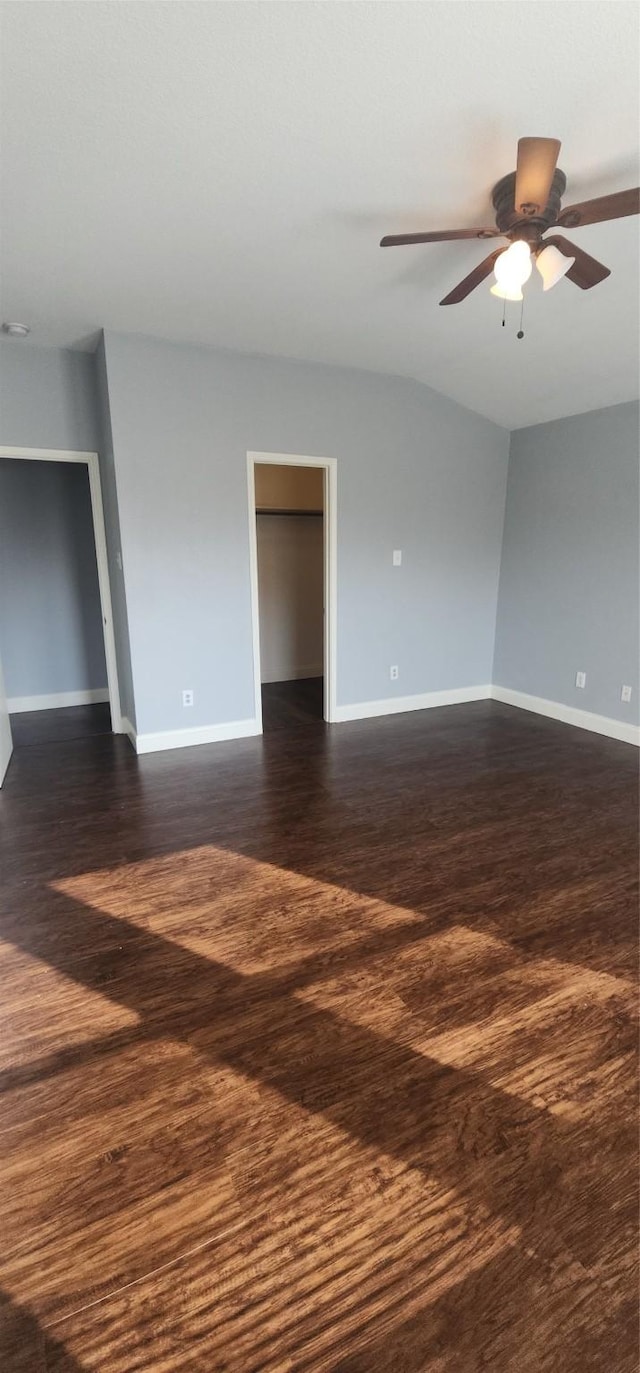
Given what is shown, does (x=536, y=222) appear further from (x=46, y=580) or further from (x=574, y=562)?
(x=46, y=580)

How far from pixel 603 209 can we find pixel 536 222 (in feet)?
0.87

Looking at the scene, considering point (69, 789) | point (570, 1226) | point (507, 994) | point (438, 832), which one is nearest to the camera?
point (570, 1226)

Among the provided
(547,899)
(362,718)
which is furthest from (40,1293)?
(362,718)

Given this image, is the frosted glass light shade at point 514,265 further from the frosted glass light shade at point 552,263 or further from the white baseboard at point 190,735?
the white baseboard at point 190,735

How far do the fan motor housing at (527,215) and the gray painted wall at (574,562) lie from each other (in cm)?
234

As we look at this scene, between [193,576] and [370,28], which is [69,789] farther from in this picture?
[370,28]

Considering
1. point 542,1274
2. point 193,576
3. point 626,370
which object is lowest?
point 542,1274

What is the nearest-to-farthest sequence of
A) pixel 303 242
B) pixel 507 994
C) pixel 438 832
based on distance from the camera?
pixel 507 994
pixel 303 242
pixel 438 832

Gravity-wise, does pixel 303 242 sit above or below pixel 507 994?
above

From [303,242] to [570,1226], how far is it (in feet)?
11.2

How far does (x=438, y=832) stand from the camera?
292 cm

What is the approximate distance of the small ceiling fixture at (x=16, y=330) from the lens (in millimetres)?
3264

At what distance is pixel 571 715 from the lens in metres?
4.64

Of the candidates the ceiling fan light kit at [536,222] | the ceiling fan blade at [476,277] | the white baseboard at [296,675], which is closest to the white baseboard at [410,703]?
the white baseboard at [296,675]
